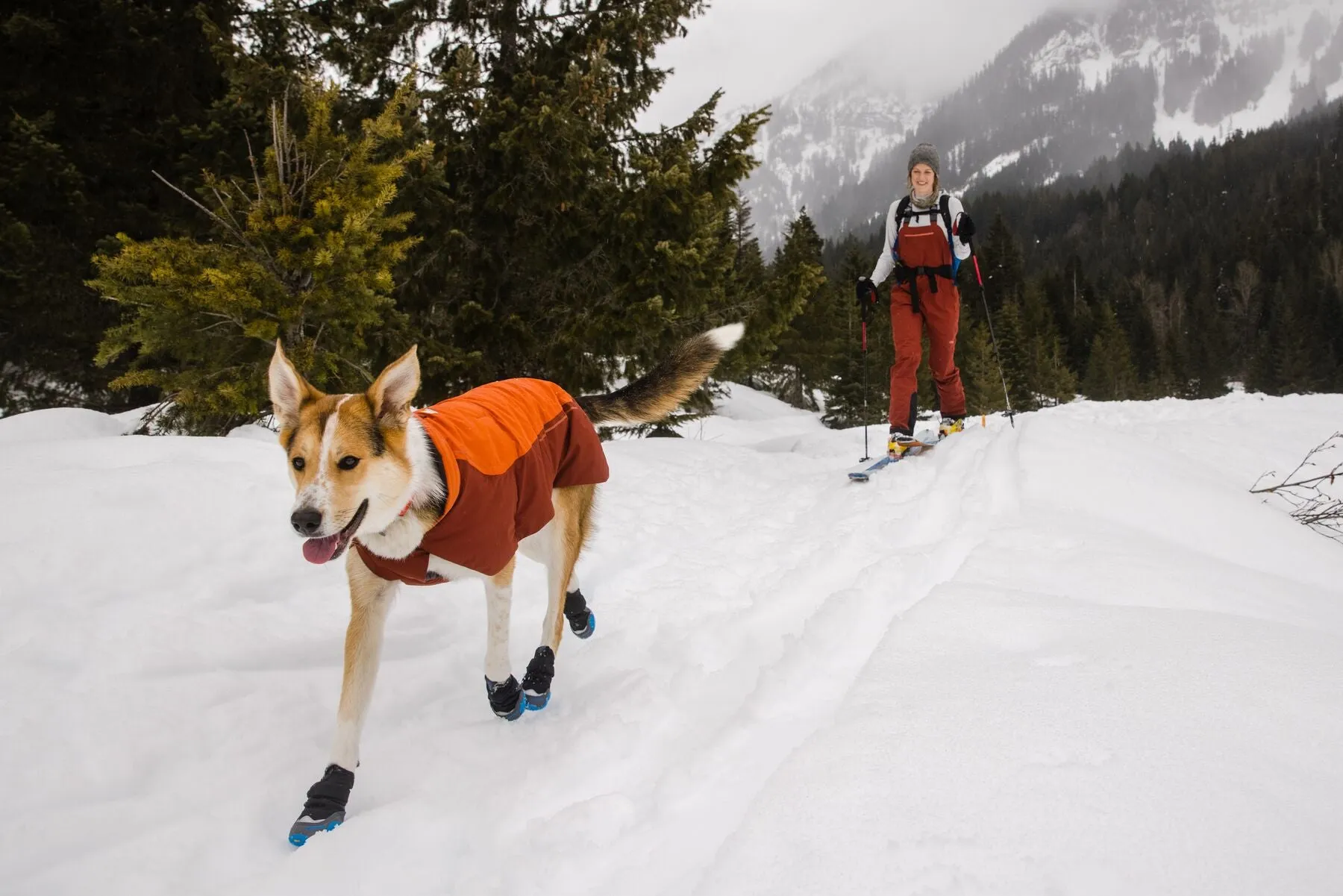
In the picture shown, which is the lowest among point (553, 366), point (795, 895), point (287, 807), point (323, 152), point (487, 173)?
point (287, 807)

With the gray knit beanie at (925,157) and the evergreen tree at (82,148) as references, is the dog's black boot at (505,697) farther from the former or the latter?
the evergreen tree at (82,148)

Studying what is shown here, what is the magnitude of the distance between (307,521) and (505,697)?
122cm

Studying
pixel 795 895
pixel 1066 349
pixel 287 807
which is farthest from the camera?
pixel 1066 349

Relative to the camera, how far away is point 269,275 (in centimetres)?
600

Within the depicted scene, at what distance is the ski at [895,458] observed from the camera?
672cm

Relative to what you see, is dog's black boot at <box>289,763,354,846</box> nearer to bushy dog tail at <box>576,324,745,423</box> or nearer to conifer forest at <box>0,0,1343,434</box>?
bushy dog tail at <box>576,324,745,423</box>

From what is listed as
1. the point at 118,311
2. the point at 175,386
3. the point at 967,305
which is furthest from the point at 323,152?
the point at 967,305

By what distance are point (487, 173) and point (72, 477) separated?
22.1ft

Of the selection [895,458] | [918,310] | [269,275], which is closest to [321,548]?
[269,275]

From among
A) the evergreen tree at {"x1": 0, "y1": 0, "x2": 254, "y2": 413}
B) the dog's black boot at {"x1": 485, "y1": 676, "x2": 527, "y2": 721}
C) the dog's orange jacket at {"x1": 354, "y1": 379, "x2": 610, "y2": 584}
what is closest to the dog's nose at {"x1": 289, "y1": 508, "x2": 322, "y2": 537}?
the dog's orange jacket at {"x1": 354, "y1": 379, "x2": 610, "y2": 584}

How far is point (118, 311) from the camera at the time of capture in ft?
34.8

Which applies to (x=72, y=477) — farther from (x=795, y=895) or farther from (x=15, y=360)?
(x=15, y=360)

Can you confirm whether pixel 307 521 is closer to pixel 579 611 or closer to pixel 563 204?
pixel 579 611

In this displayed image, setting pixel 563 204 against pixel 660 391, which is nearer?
pixel 660 391
